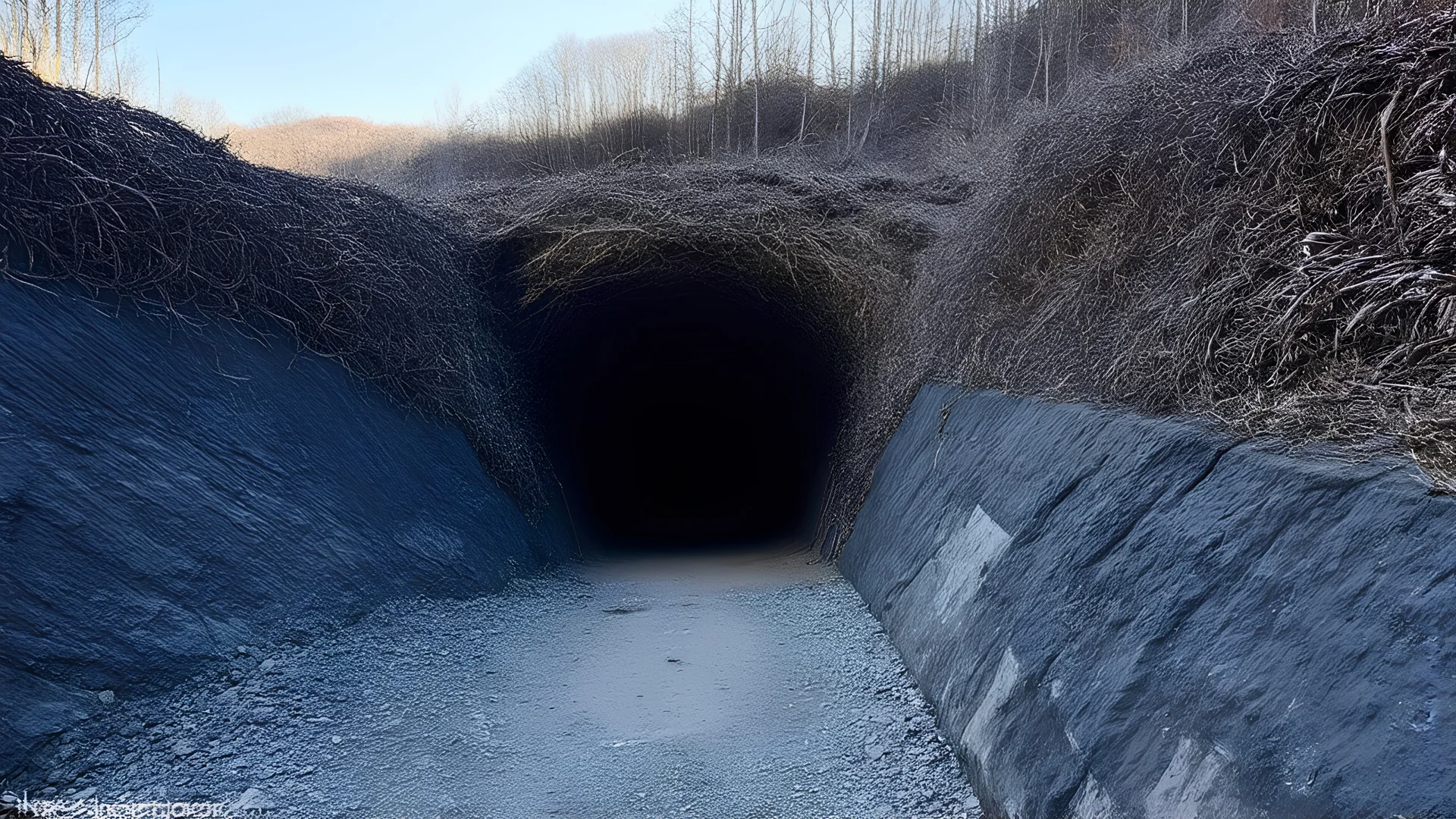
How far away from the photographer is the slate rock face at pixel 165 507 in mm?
3391

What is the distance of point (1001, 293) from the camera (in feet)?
21.5

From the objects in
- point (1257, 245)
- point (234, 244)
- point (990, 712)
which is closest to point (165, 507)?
point (234, 244)

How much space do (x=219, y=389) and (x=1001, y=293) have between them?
590cm

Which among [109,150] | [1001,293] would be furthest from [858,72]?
[109,150]

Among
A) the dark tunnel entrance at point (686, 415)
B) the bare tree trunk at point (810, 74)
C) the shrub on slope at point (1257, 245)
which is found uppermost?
the bare tree trunk at point (810, 74)

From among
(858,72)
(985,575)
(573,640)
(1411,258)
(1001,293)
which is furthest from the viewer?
(858,72)

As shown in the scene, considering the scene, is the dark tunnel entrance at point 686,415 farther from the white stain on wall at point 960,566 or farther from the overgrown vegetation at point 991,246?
the white stain on wall at point 960,566

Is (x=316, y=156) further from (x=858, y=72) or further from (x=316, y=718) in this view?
(x=316, y=718)

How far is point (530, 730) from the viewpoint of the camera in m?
4.10

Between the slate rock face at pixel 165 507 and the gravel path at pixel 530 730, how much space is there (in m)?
0.22

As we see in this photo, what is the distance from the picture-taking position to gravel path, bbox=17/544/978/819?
10.8 feet

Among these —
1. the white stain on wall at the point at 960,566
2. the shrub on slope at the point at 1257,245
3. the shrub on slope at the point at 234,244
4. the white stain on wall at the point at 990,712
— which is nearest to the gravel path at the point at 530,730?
the white stain on wall at the point at 990,712

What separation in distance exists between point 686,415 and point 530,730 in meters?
16.3

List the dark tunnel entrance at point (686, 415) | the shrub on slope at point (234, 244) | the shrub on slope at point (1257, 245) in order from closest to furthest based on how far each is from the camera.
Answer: the shrub on slope at point (1257, 245), the shrub on slope at point (234, 244), the dark tunnel entrance at point (686, 415)
